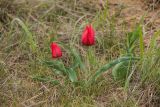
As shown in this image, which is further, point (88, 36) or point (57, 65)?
point (57, 65)

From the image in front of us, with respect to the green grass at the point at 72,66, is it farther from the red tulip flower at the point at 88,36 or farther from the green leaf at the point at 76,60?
the red tulip flower at the point at 88,36

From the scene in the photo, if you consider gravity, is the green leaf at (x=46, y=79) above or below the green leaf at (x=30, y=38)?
below

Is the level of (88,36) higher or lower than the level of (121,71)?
higher

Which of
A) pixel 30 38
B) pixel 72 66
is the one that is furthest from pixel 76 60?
pixel 30 38

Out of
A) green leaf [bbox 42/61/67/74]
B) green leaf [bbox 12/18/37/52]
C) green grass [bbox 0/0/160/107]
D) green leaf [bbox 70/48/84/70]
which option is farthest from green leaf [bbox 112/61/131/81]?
green leaf [bbox 12/18/37/52]

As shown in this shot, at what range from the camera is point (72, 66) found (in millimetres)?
3137

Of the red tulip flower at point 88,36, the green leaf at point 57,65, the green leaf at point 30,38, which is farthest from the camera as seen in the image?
the green leaf at point 30,38

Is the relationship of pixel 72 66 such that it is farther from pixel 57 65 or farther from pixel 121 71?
pixel 121 71

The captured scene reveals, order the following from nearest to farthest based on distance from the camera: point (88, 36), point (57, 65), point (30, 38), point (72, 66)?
1. point (88, 36)
2. point (57, 65)
3. point (72, 66)
4. point (30, 38)

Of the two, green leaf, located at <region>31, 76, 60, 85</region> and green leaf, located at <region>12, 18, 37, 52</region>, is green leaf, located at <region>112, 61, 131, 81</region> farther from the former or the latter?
green leaf, located at <region>12, 18, 37, 52</region>

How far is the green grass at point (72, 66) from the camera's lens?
2.93 m

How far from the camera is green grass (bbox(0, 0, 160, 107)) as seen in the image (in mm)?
2934

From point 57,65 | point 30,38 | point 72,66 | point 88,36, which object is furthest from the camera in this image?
point 30,38

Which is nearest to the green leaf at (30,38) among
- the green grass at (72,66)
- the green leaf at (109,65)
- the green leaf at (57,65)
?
the green grass at (72,66)
